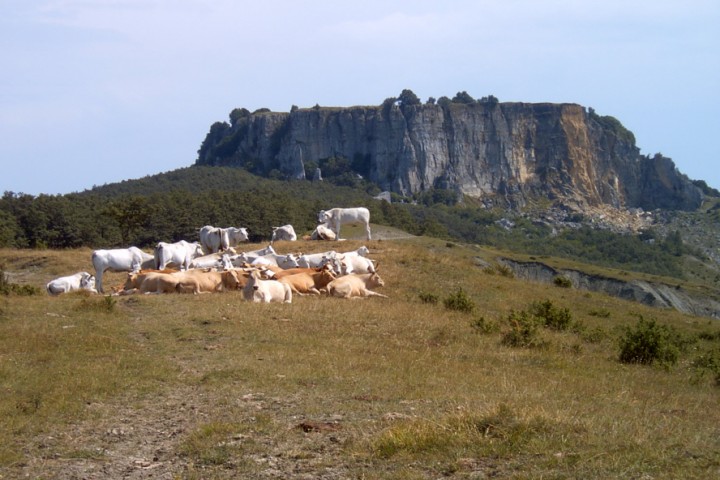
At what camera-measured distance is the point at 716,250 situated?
18688 cm

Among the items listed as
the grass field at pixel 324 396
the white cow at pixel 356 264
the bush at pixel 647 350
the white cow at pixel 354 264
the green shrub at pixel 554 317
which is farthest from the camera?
the white cow at pixel 356 264

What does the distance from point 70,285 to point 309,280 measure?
750 centimetres

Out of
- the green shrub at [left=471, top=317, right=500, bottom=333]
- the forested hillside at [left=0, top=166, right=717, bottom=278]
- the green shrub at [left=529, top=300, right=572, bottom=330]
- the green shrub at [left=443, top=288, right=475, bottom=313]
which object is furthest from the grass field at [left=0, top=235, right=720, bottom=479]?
the forested hillside at [left=0, top=166, right=717, bottom=278]

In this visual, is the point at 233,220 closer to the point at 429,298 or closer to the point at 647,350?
the point at 429,298

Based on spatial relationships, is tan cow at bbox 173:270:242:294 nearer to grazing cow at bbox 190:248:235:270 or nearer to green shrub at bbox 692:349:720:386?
grazing cow at bbox 190:248:235:270

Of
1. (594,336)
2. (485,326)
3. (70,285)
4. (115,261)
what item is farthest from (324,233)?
(485,326)

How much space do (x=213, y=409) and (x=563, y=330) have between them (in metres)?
13.2

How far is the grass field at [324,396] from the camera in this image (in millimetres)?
8508

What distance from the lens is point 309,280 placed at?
2338 cm

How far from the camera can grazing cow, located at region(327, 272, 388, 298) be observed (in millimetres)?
22938

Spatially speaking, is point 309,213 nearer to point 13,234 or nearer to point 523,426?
point 13,234

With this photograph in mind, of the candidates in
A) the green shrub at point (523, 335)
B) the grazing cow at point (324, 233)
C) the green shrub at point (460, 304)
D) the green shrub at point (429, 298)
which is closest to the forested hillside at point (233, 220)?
the grazing cow at point (324, 233)

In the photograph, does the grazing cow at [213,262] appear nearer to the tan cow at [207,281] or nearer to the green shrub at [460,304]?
the tan cow at [207,281]

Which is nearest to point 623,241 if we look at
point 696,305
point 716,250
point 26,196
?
point 716,250
